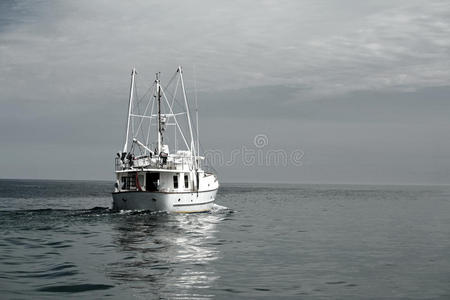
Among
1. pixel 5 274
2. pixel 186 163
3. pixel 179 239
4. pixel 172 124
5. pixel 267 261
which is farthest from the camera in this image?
pixel 172 124

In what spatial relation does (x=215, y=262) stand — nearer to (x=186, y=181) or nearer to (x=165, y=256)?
(x=165, y=256)

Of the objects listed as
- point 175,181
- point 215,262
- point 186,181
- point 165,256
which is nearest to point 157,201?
point 175,181

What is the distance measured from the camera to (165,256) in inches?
890

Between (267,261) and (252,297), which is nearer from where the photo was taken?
(252,297)

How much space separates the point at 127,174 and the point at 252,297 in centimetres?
3278

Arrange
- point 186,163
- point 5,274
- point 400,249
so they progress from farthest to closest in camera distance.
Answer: point 186,163 < point 400,249 < point 5,274

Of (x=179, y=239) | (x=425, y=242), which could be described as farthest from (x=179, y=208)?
(x=425, y=242)

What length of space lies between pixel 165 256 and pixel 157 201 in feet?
63.3

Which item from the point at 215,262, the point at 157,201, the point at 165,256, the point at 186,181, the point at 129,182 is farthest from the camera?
Answer: the point at 186,181

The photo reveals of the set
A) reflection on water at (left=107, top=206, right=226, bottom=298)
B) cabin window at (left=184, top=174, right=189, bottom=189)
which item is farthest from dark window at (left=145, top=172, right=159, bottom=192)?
reflection on water at (left=107, top=206, right=226, bottom=298)

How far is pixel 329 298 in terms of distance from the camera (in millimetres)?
15391

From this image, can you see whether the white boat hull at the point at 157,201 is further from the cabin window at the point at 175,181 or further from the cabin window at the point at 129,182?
the cabin window at the point at 129,182

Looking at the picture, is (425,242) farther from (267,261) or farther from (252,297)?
(252,297)

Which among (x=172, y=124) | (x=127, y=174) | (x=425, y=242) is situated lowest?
(x=425, y=242)
